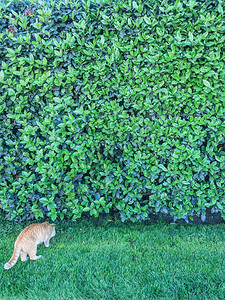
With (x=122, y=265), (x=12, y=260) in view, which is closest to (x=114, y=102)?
(x=122, y=265)

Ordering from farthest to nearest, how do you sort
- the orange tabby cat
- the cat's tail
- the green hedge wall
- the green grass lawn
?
the green hedge wall
the orange tabby cat
the cat's tail
the green grass lawn

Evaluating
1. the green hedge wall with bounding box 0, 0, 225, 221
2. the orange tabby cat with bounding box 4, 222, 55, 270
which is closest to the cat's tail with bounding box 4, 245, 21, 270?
the orange tabby cat with bounding box 4, 222, 55, 270

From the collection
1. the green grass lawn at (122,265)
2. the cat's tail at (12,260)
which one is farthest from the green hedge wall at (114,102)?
the cat's tail at (12,260)

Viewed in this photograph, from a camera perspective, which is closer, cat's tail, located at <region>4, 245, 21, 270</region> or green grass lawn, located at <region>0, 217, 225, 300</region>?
green grass lawn, located at <region>0, 217, 225, 300</region>

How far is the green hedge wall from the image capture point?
3107mm

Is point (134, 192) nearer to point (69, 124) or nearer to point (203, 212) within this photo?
point (203, 212)

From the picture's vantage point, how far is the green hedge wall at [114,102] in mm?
3107

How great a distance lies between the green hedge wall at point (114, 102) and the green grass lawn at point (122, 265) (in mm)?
324

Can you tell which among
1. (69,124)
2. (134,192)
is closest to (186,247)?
(134,192)

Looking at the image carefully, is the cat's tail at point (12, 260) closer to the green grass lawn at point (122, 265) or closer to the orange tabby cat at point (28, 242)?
the orange tabby cat at point (28, 242)

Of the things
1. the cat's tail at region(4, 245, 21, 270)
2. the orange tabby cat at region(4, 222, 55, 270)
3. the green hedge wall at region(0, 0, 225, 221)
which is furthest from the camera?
the green hedge wall at region(0, 0, 225, 221)

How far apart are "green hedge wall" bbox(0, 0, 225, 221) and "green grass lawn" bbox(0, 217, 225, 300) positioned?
32cm

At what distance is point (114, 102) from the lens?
3.21 m

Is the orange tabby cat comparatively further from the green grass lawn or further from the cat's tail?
the green grass lawn
